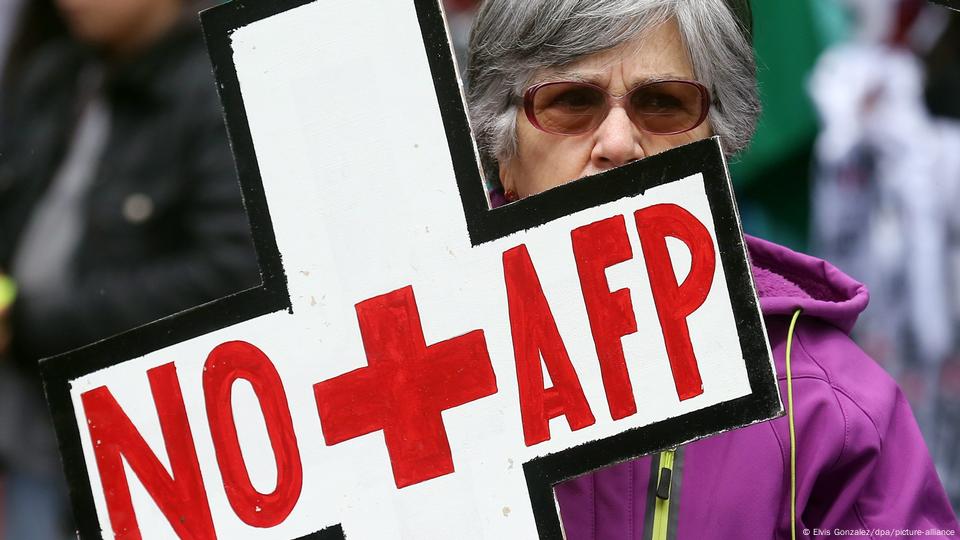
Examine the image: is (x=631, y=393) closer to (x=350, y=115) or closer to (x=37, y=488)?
(x=350, y=115)

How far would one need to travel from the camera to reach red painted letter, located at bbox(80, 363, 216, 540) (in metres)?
1.80

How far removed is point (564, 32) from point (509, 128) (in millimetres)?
172

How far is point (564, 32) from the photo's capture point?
6.43 feet

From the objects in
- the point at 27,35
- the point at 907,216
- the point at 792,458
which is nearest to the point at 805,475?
the point at 792,458

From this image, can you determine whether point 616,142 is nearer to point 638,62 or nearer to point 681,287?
point 638,62

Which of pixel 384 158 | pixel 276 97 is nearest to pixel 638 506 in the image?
pixel 384 158

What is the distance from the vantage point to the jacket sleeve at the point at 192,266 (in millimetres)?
2924

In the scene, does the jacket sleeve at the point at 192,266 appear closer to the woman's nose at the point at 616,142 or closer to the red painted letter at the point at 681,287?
the woman's nose at the point at 616,142

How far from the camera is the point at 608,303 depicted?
68.4 inches

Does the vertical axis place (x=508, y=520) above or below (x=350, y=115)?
below

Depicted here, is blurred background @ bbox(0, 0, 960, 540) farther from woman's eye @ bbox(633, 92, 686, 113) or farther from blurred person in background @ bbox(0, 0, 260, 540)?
woman's eye @ bbox(633, 92, 686, 113)

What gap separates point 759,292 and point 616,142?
272mm

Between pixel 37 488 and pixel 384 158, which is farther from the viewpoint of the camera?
pixel 37 488

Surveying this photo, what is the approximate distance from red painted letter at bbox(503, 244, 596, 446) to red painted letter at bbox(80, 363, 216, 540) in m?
0.39
